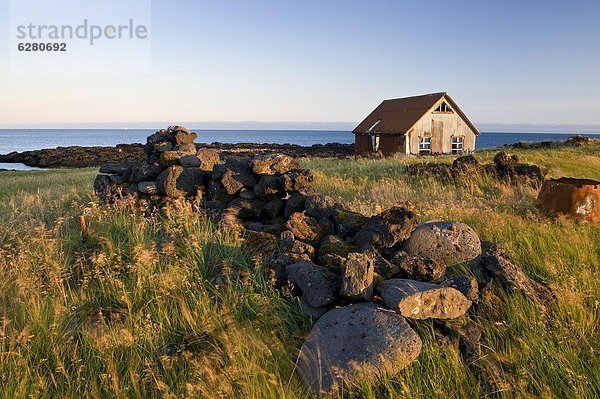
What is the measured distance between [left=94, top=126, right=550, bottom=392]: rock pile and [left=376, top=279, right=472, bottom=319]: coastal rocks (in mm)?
10

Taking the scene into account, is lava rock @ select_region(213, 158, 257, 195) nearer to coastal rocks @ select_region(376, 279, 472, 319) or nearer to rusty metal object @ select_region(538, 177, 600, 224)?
coastal rocks @ select_region(376, 279, 472, 319)

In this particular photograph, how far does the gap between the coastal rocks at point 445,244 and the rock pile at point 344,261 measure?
0.04 feet

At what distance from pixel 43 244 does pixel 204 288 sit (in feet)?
8.19

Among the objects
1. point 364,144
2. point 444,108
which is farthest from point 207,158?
point 364,144

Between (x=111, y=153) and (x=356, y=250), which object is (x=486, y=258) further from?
(x=111, y=153)

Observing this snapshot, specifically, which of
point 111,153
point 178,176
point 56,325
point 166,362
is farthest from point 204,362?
point 111,153

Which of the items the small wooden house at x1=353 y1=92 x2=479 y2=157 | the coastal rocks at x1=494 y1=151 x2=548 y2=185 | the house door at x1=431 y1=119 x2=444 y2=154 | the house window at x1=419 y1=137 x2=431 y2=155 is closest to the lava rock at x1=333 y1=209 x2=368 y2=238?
the coastal rocks at x1=494 y1=151 x2=548 y2=185

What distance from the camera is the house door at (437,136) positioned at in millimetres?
32500

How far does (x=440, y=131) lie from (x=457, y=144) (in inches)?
89.8

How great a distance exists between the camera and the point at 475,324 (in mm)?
4129

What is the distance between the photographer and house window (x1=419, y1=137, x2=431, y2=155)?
3206cm

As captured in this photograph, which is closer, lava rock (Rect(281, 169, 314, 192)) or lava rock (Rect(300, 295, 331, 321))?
lava rock (Rect(300, 295, 331, 321))

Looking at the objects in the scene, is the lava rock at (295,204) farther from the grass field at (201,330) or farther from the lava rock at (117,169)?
the lava rock at (117,169)

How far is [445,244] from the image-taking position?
557cm
